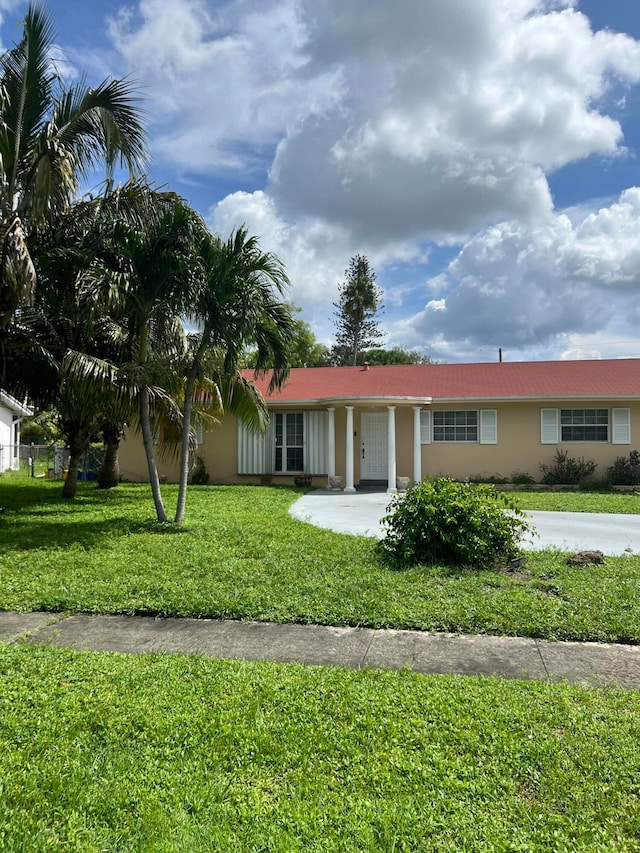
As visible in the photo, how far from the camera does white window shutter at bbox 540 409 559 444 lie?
18047mm

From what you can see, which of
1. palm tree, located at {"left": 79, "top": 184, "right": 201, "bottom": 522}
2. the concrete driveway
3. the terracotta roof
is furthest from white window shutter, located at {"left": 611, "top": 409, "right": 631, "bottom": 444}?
palm tree, located at {"left": 79, "top": 184, "right": 201, "bottom": 522}

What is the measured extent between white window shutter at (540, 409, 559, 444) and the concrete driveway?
5980 millimetres

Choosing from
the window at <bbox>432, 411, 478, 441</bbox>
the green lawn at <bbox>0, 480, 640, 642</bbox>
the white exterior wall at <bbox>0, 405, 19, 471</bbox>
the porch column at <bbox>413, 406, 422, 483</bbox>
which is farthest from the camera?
the white exterior wall at <bbox>0, 405, 19, 471</bbox>

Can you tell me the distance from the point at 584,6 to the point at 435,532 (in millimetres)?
9106

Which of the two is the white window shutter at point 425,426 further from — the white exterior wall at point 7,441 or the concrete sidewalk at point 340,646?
the white exterior wall at point 7,441

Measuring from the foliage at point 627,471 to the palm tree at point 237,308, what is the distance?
11.9m

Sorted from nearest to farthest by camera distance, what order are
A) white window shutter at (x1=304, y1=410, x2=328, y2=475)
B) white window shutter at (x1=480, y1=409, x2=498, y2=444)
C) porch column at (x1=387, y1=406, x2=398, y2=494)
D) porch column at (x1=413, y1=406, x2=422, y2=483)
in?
porch column at (x1=387, y1=406, x2=398, y2=494) → porch column at (x1=413, y1=406, x2=422, y2=483) → white window shutter at (x1=480, y1=409, x2=498, y2=444) → white window shutter at (x1=304, y1=410, x2=328, y2=475)

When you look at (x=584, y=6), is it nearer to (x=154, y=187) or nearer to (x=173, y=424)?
(x=154, y=187)

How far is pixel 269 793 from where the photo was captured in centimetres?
272

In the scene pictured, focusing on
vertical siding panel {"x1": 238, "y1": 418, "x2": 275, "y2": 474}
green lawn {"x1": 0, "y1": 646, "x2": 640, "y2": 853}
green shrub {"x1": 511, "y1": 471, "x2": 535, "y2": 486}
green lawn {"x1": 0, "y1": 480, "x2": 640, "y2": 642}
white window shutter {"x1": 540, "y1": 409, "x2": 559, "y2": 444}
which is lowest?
green lawn {"x1": 0, "y1": 646, "x2": 640, "y2": 853}

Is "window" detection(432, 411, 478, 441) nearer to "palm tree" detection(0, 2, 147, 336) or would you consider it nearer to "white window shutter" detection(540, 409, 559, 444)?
"white window shutter" detection(540, 409, 559, 444)

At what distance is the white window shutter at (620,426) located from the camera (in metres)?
17.8

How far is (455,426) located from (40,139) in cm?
1372

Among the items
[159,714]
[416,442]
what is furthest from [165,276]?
[416,442]
